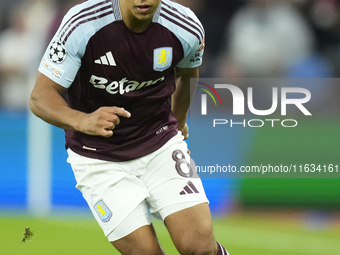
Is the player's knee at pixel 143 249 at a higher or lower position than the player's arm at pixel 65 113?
lower

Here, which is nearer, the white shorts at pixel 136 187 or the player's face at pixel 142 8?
the player's face at pixel 142 8

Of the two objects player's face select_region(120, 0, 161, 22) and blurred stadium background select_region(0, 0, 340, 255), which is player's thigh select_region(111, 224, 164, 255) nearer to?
player's face select_region(120, 0, 161, 22)

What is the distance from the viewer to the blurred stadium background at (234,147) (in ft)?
13.2

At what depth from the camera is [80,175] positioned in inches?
109

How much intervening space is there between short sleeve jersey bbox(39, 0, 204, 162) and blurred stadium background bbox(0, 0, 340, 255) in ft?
4.12

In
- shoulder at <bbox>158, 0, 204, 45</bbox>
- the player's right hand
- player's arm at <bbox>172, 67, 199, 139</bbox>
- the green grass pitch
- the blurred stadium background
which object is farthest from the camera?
the blurred stadium background

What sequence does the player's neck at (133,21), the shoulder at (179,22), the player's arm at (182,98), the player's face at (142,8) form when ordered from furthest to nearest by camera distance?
the player's arm at (182,98) → the shoulder at (179,22) → the player's neck at (133,21) → the player's face at (142,8)

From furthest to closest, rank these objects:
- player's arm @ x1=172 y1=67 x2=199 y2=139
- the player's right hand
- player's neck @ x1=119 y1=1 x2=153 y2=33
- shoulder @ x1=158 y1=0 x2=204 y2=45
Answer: player's arm @ x1=172 y1=67 x2=199 y2=139
shoulder @ x1=158 y1=0 x2=204 y2=45
player's neck @ x1=119 y1=1 x2=153 y2=33
the player's right hand

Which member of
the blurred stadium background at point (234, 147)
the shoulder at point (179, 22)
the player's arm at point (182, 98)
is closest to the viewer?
the shoulder at point (179, 22)

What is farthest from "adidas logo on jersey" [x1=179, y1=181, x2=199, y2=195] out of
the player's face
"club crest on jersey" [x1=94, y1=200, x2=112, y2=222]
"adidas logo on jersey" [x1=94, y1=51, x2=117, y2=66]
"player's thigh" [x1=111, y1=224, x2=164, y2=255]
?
the player's face

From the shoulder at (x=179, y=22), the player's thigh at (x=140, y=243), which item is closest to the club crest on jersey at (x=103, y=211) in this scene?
the player's thigh at (x=140, y=243)

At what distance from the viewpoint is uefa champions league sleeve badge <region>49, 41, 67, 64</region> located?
2.48m

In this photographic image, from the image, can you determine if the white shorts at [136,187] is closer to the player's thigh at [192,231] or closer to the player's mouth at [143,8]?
the player's thigh at [192,231]

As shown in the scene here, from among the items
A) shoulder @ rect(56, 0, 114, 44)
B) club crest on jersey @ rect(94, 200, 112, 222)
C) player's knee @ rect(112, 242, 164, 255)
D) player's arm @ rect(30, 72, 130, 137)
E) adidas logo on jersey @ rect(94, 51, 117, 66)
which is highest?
shoulder @ rect(56, 0, 114, 44)
